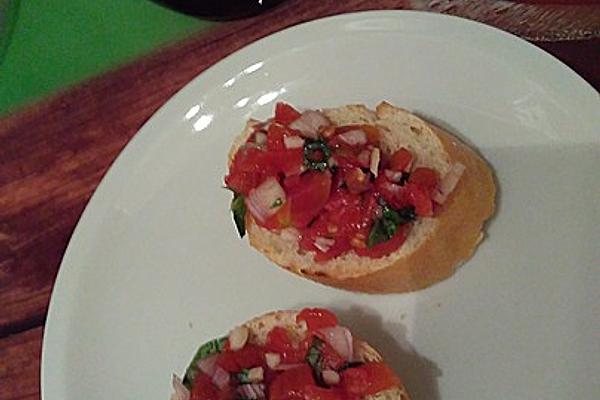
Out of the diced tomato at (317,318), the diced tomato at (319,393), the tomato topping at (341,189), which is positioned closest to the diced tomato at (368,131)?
the tomato topping at (341,189)

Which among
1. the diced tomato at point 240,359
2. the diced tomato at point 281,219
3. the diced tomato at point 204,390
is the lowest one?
the diced tomato at point 204,390

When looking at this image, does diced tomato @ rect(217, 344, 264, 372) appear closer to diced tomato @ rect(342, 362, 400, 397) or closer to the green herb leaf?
diced tomato @ rect(342, 362, 400, 397)

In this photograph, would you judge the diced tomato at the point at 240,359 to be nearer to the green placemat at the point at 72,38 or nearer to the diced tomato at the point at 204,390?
the diced tomato at the point at 204,390

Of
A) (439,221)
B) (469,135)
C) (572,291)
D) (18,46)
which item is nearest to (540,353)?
(572,291)

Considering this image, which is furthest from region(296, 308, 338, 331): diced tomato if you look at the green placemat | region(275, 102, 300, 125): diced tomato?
the green placemat

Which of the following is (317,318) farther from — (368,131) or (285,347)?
(368,131)
